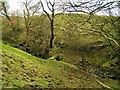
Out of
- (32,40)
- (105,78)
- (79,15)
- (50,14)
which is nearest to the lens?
(79,15)

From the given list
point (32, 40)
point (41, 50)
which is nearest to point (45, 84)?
point (41, 50)

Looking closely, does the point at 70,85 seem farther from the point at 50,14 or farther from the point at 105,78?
the point at 50,14

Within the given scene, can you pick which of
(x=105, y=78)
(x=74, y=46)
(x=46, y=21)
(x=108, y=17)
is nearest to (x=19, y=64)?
(x=105, y=78)

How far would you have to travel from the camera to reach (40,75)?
15.1m

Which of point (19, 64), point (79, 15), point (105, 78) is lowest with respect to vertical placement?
point (105, 78)

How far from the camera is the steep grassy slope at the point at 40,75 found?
44.5 ft

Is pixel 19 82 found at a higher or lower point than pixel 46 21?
lower

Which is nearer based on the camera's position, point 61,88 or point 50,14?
point 61,88

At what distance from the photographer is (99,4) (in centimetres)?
640

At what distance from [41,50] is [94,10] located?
20.8 m

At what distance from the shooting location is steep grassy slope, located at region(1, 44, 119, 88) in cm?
1356

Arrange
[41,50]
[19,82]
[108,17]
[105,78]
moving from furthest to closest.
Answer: [41,50], [105,78], [19,82], [108,17]

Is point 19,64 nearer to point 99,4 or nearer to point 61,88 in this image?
point 61,88

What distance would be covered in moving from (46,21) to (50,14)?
0.94m
